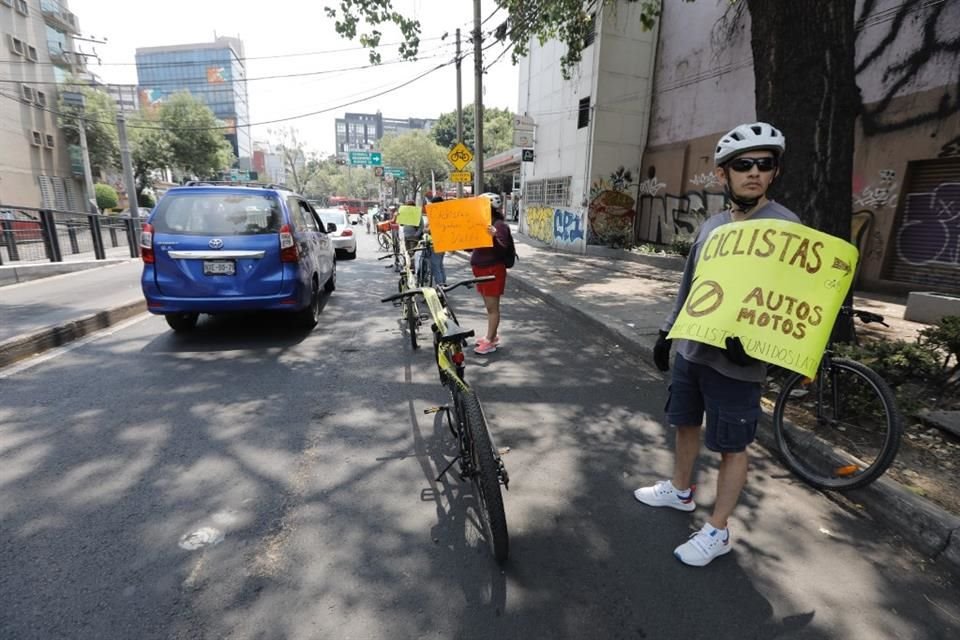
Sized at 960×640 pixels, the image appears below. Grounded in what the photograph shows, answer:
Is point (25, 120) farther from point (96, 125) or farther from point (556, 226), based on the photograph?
point (556, 226)

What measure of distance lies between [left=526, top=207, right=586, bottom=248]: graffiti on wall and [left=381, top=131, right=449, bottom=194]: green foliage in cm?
3255

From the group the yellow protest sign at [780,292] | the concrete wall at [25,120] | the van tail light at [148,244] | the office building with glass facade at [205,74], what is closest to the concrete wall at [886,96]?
the yellow protest sign at [780,292]

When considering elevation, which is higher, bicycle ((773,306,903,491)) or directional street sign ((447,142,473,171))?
directional street sign ((447,142,473,171))

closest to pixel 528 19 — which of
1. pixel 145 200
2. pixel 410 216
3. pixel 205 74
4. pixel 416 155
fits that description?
pixel 410 216

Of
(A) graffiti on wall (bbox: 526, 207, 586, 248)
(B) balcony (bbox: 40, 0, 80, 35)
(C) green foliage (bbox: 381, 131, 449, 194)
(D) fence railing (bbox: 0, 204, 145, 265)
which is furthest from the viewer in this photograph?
(C) green foliage (bbox: 381, 131, 449, 194)

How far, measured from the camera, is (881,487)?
2.66 meters

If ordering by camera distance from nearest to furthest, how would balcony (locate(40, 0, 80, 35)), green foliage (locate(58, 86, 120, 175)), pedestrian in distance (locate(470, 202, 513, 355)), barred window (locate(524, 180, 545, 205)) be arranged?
1. pedestrian in distance (locate(470, 202, 513, 355))
2. barred window (locate(524, 180, 545, 205))
3. green foliage (locate(58, 86, 120, 175))
4. balcony (locate(40, 0, 80, 35))

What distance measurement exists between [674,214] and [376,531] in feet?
43.5

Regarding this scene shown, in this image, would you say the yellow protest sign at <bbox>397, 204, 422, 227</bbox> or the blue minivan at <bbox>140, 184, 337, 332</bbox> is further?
the yellow protest sign at <bbox>397, 204, 422, 227</bbox>

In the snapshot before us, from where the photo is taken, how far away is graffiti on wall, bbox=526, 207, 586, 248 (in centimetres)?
1540

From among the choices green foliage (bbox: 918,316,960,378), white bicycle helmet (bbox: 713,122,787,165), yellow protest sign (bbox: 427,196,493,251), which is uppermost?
white bicycle helmet (bbox: 713,122,787,165)

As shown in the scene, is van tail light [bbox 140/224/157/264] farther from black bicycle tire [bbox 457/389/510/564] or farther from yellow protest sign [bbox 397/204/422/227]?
black bicycle tire [bbox 457/389/510/564]

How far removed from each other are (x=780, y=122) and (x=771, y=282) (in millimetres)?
3048

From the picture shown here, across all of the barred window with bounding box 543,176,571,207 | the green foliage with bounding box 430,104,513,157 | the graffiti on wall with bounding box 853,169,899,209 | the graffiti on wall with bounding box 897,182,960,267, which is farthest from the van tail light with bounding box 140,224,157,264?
the green foliage with bounding box 430,104,513,157
